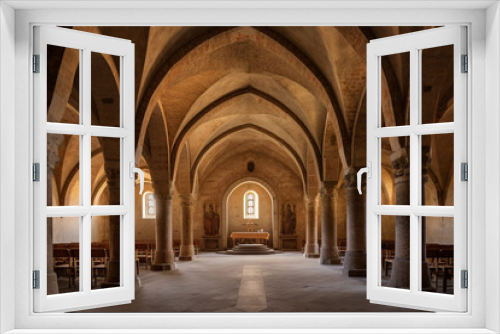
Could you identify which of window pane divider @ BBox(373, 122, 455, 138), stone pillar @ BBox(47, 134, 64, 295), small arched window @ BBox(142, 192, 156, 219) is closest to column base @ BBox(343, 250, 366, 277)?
stone pillar @ BBox(47, 134, 64, 295)

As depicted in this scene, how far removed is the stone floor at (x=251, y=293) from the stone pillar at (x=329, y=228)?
316 centimetres

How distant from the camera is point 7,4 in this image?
3.43 m

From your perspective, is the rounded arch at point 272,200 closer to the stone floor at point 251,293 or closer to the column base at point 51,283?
the stone floor at point 251,293

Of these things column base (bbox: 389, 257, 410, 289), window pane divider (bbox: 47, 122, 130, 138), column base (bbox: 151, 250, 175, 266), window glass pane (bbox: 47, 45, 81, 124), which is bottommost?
column base (bbox: 151, 250, 175, 266)

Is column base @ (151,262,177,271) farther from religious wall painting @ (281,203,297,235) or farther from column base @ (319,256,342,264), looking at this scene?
religious wall painting @ (281,203,297,235)

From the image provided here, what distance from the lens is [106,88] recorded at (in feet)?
31.7

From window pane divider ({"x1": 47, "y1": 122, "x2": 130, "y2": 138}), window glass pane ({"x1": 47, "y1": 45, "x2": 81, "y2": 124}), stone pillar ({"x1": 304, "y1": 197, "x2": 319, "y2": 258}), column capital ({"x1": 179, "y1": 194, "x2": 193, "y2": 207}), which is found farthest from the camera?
stone pillar ({"x1": 304, "y1": 197, "x2": 319, "y2": 258})

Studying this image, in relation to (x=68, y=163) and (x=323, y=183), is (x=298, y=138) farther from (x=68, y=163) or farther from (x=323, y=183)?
(x=68, y=163)

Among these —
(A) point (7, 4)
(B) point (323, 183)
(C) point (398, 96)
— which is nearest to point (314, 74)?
(C) point (398, 96)

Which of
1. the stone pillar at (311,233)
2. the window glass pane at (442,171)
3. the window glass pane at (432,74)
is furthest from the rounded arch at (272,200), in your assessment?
the window glass pane at (432,74)

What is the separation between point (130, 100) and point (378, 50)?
6.85 feet

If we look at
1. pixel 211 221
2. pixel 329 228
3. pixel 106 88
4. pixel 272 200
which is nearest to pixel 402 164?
pixel 106 88

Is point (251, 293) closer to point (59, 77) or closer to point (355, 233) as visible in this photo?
point (355, 233)

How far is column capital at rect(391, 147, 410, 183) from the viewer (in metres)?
8.48
